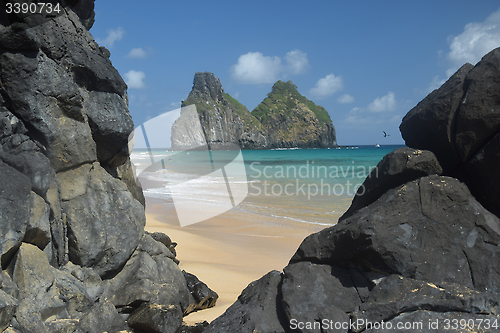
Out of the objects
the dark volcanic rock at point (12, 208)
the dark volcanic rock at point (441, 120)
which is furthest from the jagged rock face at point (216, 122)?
the dark volcanic rock at point (441, 120)

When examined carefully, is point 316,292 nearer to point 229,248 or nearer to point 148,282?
point 148,282

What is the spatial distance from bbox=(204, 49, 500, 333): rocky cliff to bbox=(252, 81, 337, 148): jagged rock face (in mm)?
128227

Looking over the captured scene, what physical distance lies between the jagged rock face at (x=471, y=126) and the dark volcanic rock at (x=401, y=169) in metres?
0.20

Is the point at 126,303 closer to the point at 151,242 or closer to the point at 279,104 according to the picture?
the point at 151,242

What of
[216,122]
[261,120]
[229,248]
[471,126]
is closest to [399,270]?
[471,126]

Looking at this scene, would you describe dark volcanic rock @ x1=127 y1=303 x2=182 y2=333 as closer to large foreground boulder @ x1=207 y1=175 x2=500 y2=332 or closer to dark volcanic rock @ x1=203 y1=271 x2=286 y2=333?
dark volcanic rock @ x1=203 y1=271 x2=286 y2=333

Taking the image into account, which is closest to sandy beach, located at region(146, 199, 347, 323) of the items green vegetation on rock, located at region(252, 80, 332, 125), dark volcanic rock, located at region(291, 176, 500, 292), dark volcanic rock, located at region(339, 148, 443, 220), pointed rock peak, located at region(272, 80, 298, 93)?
dark volcanic rock, located at region(291, 176, 500, 292)

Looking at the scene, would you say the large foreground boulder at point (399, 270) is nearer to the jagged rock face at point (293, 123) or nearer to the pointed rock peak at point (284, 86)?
the jagged rock face at point (293, 123)

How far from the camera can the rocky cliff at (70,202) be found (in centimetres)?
295

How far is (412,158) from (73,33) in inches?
166

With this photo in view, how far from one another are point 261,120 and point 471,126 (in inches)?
5256

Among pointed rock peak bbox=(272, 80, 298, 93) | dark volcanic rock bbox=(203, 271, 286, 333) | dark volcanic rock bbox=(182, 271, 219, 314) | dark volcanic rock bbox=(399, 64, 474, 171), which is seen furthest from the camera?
pointed rock peak bbox=(272, 80, 298, 93)

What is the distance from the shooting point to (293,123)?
139m

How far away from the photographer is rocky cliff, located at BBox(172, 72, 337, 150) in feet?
375
